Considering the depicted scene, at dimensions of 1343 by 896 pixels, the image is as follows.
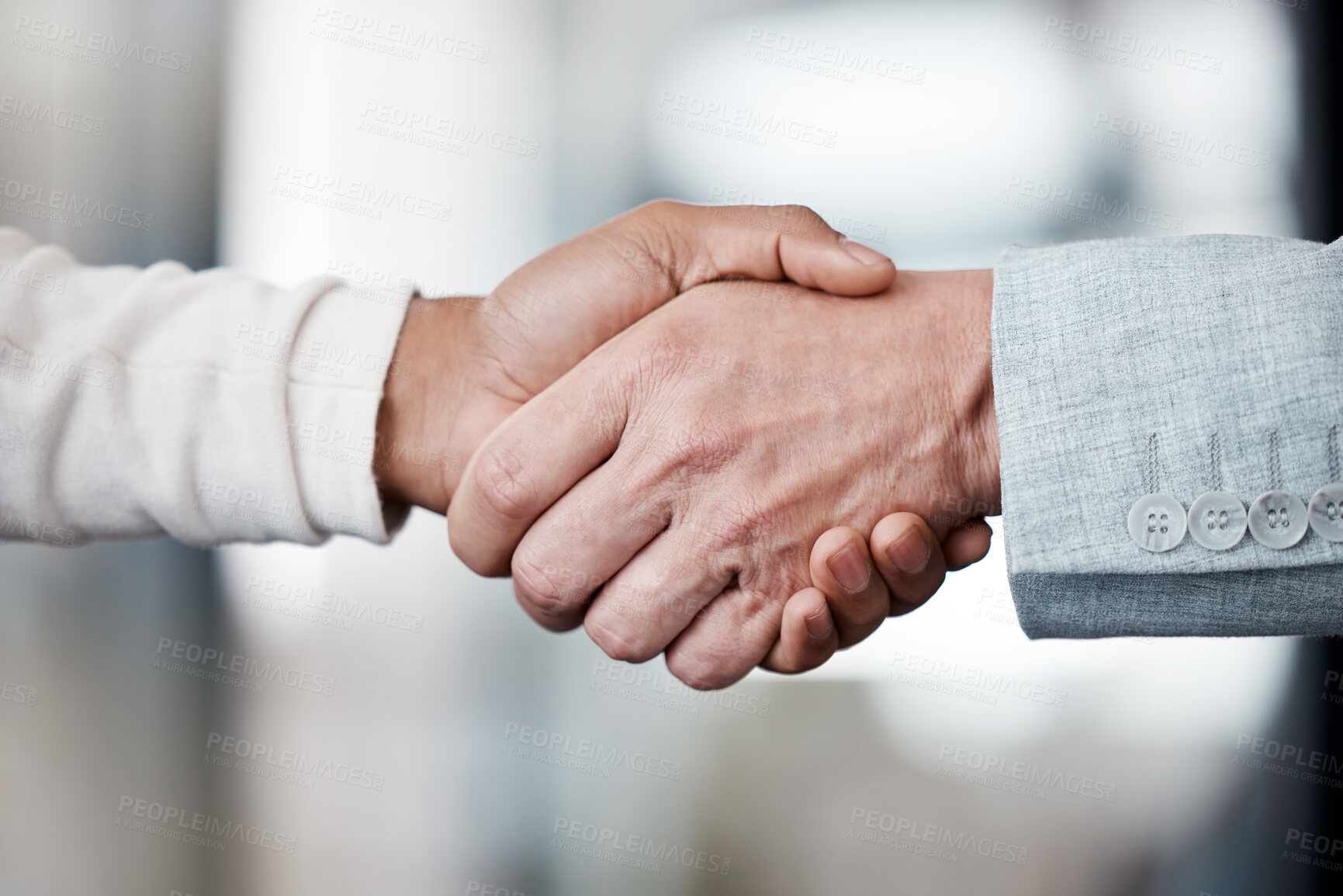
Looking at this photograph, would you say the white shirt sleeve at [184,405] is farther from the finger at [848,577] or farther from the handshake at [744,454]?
the finger at [848,577]

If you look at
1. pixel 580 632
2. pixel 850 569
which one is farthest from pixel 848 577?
pixel 580 632

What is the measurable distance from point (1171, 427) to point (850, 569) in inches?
12.3

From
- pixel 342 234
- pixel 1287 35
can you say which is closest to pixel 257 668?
pixel 342 234

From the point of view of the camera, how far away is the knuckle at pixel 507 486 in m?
0.92

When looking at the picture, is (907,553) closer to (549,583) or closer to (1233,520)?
(1233,520)

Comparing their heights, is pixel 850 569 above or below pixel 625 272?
below

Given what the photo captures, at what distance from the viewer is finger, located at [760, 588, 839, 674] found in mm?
881

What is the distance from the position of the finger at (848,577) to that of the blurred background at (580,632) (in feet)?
4.08

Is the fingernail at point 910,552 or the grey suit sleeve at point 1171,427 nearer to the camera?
the grey suit sleeve at point 1171,427

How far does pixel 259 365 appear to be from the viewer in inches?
39.0

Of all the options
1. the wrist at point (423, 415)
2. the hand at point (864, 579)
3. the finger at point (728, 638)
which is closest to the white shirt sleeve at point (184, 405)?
the wrist at point (423, 415)

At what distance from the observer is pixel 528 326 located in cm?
104

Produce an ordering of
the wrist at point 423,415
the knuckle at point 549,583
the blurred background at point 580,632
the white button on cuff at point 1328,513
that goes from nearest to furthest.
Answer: the white button on cuff at point 1328,513
the knuckle at point 549,583
the wrist at point 423,415
the blurred background at point 580,632

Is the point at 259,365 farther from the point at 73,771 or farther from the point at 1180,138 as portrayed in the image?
the point at 1180,138
